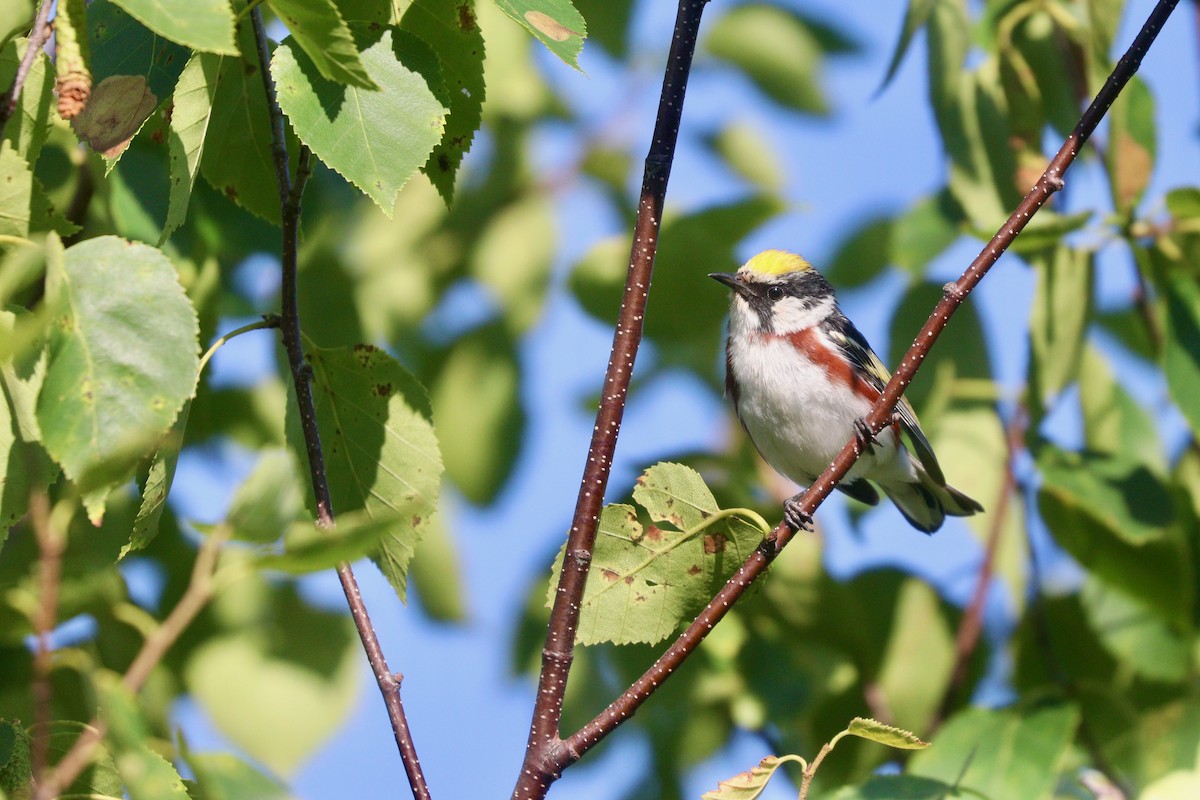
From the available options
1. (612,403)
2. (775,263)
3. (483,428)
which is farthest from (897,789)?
(775,263)

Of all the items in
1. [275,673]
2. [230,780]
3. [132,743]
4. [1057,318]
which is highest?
[1057,318]

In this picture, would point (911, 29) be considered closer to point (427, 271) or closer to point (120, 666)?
point (427, 271)

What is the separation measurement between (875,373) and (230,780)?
2.70 metres

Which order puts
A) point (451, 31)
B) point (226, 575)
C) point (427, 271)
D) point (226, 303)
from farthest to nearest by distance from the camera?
1. point (427, 271)
2. point (226, 303)
3. point (451, 31)
4. point (226, 575)

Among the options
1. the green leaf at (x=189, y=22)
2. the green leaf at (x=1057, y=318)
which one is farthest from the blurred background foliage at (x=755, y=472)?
the green leaf at (x=189, y=22)

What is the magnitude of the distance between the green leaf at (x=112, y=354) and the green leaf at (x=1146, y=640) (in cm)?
248

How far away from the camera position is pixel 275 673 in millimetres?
2824

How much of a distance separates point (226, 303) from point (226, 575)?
5.78 ft

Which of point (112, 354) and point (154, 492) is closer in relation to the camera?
point (112, 354)

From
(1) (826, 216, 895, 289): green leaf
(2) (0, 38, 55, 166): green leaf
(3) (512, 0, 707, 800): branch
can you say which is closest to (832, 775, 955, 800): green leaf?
(3) (512, 0, 707, 800): branch

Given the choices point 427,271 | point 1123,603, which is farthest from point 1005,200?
point 427,271

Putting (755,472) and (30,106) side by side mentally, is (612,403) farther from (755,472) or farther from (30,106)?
(755,472)

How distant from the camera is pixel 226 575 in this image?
3.77 feet

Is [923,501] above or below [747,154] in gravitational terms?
below
